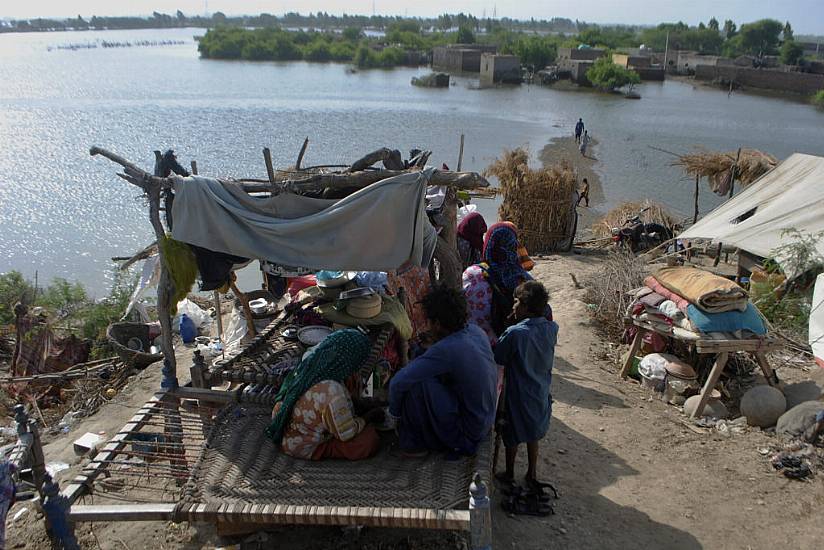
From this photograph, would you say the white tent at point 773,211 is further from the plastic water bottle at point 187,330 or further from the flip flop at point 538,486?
the plastic water bottle at point 187,330

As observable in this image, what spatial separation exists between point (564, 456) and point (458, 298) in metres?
1.92

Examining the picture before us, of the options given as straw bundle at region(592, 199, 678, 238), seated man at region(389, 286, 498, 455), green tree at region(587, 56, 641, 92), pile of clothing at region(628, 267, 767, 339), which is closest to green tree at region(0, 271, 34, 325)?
seated man at region(389, 286, 498, 455)

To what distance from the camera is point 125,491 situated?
433cm

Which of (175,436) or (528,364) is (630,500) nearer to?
(528,364)

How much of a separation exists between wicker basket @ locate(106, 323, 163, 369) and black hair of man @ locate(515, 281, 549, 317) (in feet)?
16.9

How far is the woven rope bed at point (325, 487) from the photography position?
3053 millimetres

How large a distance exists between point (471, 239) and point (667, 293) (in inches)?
74.4

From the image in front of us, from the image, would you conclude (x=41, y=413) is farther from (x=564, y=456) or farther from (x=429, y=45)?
(x=429, y=45)

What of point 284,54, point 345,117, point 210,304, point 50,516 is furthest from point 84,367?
point 284,54

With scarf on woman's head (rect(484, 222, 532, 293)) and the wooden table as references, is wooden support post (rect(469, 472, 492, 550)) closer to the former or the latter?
scarf on woman's head (rect(484, 222, 532, 293))

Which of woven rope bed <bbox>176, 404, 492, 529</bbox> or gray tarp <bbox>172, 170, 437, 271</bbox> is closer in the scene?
woven rope bed <bbox>176, 404, 492, 529</bbox>

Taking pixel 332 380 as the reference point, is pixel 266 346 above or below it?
below

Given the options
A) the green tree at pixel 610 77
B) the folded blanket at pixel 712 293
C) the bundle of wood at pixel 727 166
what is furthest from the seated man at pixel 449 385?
the green tree at pixel 610 77

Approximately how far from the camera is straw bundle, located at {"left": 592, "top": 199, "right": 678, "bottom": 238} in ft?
41.4
